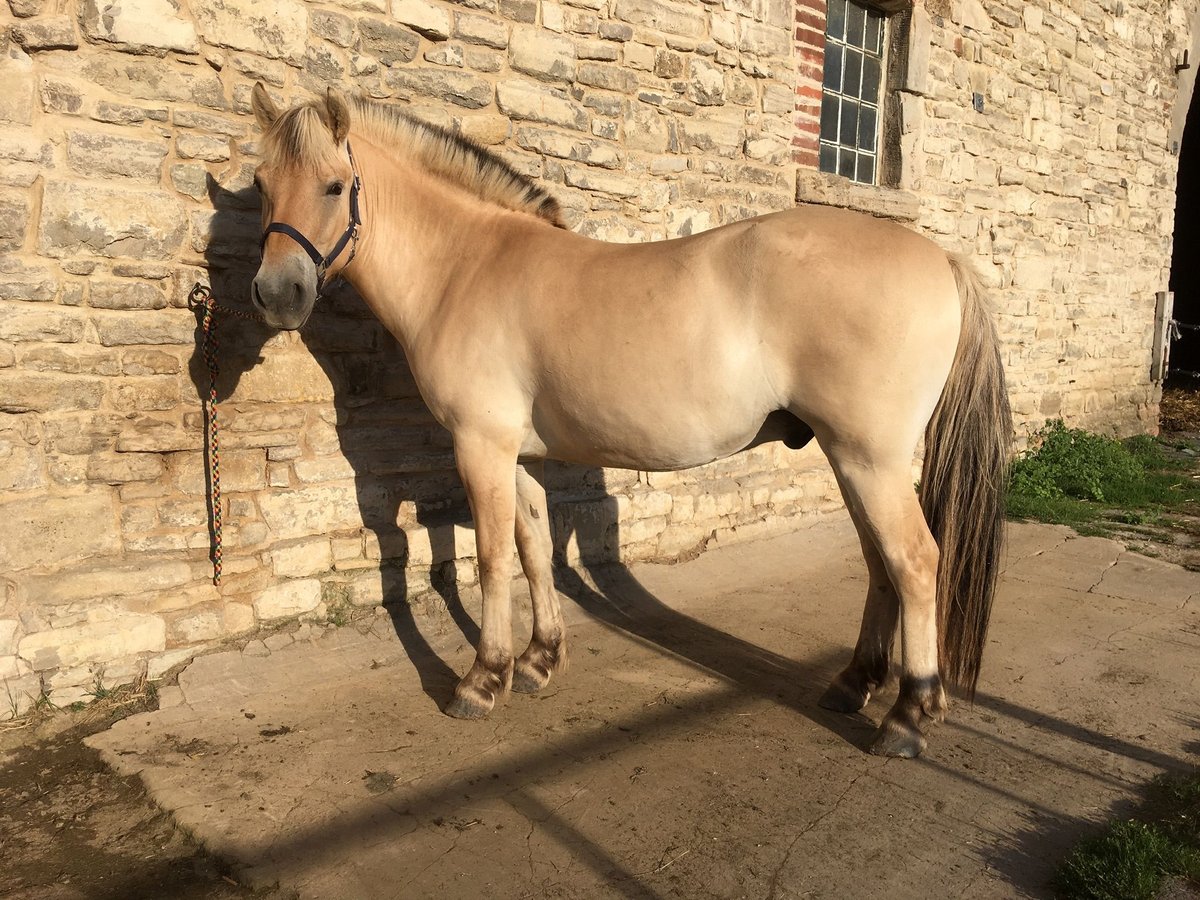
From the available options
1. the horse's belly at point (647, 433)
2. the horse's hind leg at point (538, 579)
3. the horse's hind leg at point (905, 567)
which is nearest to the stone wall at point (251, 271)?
the horse's hind leg at point (538, 579)

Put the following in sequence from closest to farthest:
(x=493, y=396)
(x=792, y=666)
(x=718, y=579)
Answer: (x=493, y=396) < (x=792, y=666) < (x=718, y=579)

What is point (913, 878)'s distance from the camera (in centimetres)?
244

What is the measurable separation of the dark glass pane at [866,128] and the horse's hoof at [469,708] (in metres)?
5.34

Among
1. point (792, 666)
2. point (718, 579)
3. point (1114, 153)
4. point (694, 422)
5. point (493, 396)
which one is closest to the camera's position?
point (694, 422)

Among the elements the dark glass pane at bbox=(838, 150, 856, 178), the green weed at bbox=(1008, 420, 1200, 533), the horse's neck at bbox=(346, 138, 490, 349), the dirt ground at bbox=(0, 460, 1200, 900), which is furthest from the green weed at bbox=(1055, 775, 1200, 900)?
the dark glass pane at bbox=(838, 150, 856, 178)

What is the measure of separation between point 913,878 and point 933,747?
0.85 m

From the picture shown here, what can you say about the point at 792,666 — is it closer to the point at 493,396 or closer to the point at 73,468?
the point at 493,396

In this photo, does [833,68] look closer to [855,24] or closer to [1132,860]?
[855,24]

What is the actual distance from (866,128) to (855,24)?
0.76 metres

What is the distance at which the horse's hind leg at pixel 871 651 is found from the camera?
3465 mm

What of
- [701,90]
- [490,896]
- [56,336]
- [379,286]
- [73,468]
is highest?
[701,90]

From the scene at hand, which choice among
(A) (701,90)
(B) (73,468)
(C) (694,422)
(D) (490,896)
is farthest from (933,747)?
(A) (701,90)

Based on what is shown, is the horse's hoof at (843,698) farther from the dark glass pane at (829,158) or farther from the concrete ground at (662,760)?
the dark glass pane at (829,158)

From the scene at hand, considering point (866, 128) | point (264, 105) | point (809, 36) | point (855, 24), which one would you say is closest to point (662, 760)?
point (264, 105)
